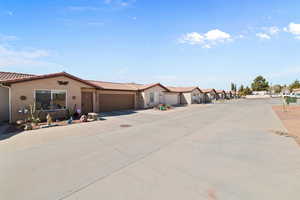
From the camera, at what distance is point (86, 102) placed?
1545cm

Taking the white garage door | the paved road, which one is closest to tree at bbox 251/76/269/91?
the white garage door

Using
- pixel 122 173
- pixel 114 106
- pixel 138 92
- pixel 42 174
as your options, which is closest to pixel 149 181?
pixel 122 173

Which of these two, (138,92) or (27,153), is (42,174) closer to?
(27,153)

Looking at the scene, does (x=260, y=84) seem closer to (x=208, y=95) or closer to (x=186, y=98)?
(x=208, y=95)

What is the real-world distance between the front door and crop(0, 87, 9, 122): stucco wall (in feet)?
17.8

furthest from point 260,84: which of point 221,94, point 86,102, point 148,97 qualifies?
point 86,102

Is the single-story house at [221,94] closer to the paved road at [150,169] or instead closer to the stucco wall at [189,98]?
the stucco wall at [189,98]

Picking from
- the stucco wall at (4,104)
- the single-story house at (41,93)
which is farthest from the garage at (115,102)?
the stucco wall at (4,104)

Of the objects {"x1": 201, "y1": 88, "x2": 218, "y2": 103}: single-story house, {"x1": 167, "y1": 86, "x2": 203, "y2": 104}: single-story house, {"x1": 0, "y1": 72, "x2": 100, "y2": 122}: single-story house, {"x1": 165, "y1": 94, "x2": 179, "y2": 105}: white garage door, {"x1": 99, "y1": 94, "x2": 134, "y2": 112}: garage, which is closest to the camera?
{"x1": 0, "y1": 72, "x2": 100, "y2": 122}: single-story house

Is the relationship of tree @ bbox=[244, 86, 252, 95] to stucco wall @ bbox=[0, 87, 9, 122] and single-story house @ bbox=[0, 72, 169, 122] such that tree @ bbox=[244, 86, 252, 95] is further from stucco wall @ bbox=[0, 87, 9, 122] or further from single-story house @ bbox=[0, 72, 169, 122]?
stucco wall @ bbox=[0, 87, 9, 122]

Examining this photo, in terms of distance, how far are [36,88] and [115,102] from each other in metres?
8.76

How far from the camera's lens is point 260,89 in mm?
80375

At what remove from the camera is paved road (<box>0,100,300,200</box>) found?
10.2 feet

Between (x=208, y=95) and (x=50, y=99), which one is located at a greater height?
(x=208, y=95)
